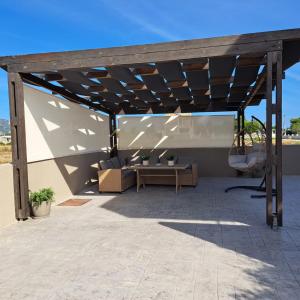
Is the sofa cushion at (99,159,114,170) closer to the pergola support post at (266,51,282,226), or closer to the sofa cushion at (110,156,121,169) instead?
the sofa cushion at (110,156,121,169)

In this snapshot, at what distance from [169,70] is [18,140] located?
8.70ft

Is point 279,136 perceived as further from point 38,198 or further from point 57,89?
point 57,89

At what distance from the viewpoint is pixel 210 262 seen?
2971 mm

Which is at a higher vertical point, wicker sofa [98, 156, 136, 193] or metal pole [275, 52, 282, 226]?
metal pole [275, 52, 282, 226]

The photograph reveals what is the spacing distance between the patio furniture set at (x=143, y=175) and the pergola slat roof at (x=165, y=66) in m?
1.75

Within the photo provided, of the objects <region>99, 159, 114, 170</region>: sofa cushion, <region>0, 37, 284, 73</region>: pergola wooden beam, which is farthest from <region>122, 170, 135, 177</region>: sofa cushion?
<region>0, 37, 284, 73</region>: pergola wooden beam

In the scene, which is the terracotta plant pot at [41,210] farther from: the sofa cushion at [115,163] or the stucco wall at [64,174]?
the sofa cushion at [115,163]

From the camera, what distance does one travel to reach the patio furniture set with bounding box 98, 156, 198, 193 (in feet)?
22.6

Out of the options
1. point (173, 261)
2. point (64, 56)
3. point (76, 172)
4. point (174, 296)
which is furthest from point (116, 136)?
point (174, 296)

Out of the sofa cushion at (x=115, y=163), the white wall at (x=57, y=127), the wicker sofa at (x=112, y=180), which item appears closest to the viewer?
the white wall at (x=57, y=127)

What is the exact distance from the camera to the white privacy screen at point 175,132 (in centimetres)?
961

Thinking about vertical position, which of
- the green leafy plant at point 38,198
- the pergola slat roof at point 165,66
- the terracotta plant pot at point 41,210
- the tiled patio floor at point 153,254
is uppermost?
the pergola slat roof at point 165,66

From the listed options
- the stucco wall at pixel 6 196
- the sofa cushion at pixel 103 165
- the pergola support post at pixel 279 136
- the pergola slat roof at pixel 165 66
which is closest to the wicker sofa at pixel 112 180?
the sofa cushion at pixel 103 165

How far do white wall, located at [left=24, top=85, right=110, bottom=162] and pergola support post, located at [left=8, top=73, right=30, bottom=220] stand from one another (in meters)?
0.44
